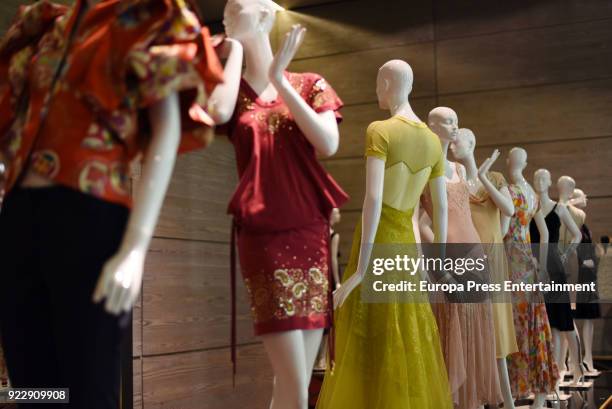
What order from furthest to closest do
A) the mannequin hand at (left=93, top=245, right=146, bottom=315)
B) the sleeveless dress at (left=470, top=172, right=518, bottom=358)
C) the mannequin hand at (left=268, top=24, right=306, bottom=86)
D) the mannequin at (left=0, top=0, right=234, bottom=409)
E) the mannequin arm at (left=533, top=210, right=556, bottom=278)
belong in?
1. the mannequin arm at (left=533, top=210, right=556, bottom=278)
2. the sleeveless dress at (left=470, top=172, right=518, bottom=358)
3. the mannequin hand at (left=268, top=24, right=306, bottom=86)
4. the mannequin at (left=0, top=0, right=234, bottom=409)
5. the mannequin hand at (left=93, top=245, right=146, bottom=315)

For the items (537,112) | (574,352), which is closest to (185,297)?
(574,352)

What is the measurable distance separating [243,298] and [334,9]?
4171 mm

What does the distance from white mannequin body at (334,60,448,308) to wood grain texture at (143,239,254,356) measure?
189 cm

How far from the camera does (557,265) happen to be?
5914mm

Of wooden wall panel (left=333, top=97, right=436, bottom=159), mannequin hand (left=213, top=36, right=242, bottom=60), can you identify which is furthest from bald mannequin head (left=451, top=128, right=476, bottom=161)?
wooden wall panel (left=333, top=97, right=436, bottom=159)

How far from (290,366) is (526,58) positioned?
22.9ft

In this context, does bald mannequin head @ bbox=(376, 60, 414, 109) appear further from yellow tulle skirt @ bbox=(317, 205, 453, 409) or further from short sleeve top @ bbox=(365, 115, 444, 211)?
yellow tulle skirt @ bbox=(317, 205, 453, 409)

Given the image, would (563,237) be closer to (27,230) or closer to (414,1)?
(414,1)

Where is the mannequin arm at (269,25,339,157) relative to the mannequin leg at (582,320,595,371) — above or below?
above

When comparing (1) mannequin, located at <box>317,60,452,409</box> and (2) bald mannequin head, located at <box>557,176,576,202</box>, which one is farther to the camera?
(2) bald mannequin head, located at <box>557,176,576,202</box>

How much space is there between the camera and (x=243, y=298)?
20.7ft

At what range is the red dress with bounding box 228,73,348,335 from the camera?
86.1 inches

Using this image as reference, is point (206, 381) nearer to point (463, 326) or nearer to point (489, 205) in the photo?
point (463, 326)

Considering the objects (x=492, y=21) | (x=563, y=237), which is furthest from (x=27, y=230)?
(x=492, y=21)
